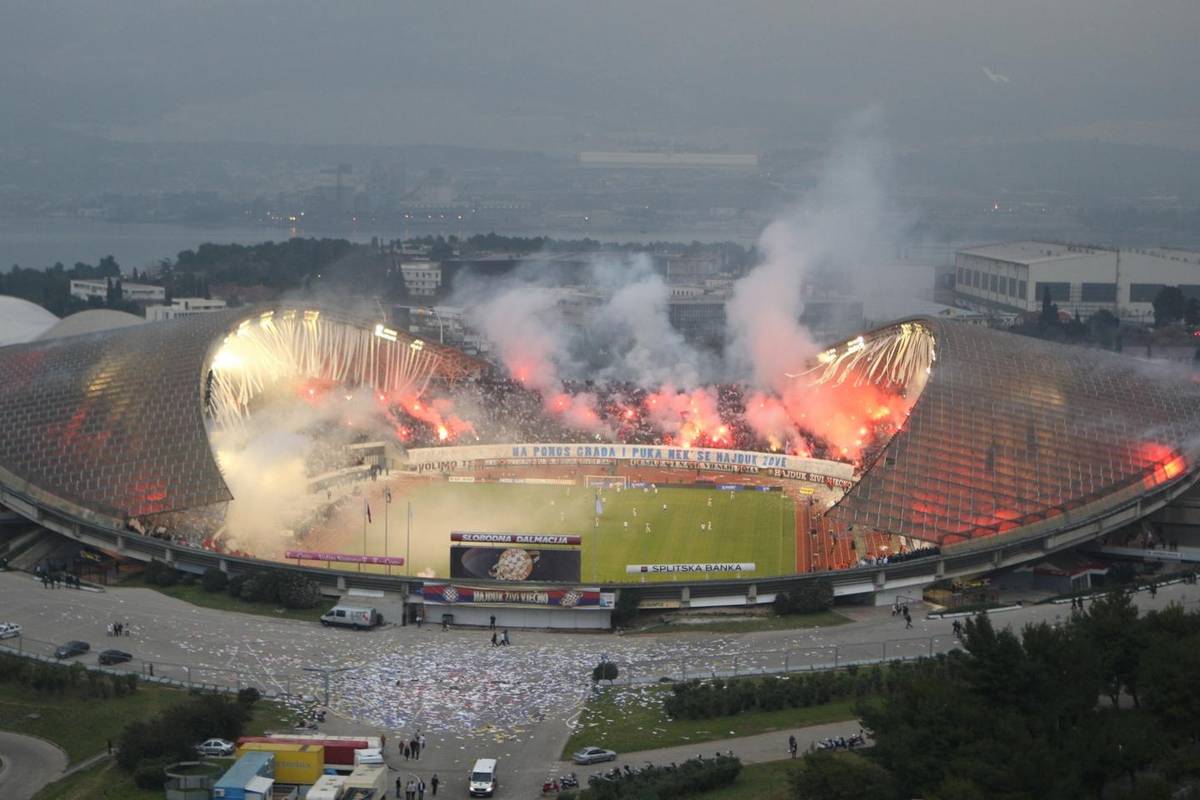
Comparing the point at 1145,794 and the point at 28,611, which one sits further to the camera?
the point at 28,611

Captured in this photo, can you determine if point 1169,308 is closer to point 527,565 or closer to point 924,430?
point 924,430

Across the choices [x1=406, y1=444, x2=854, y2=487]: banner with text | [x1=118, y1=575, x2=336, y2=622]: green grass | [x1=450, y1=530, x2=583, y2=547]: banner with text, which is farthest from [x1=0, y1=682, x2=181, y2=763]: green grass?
[x1=406, y1=444, x2=854, y2=487]: banner with text

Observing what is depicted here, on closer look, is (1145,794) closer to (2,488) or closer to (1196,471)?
(1196,471)

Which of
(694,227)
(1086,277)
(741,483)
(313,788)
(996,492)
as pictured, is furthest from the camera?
(694,227)

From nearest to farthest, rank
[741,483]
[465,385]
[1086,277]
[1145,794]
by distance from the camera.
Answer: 1. [1145,794]
2. [741,483]
3. [465,385]
4. [1086,277]

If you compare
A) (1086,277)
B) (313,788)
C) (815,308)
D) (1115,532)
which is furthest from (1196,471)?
(1086,277)

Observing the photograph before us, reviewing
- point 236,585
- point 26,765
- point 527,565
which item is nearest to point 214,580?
point 236,585

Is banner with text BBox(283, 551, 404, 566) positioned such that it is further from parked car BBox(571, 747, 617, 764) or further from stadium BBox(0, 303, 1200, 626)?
parked car BBox(571, 747, 617, 764)

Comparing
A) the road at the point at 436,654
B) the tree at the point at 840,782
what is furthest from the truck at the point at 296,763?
the tree at the point at 840,782
